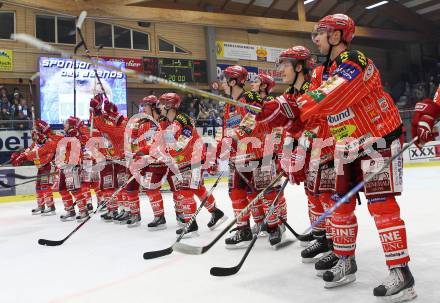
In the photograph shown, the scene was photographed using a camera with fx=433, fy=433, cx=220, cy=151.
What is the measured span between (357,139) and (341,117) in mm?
146

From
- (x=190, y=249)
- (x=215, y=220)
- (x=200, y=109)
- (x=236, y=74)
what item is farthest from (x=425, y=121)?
A: (x=200, y=109)

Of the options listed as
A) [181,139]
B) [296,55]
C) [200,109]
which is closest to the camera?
[296,55]

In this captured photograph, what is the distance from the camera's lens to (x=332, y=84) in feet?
6.95

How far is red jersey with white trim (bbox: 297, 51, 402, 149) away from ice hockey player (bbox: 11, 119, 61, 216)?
5441 millimetres

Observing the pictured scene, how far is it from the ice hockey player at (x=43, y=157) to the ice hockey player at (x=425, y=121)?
19.2ft

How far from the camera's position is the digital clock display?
14641 mm

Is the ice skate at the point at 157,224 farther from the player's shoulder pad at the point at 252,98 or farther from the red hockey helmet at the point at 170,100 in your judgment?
the player's shoulder pad at the point at 252,98

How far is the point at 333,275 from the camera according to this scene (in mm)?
2363

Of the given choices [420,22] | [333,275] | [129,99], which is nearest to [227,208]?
[333,275]

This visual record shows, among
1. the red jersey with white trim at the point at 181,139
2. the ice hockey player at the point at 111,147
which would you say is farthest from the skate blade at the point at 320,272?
the ice hockey player at the point at 111,147

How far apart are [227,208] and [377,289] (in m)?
4.19

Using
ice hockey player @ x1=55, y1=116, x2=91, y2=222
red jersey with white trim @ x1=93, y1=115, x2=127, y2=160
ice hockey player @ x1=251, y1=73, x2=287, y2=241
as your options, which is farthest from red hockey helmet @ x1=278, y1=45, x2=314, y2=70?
ice hockey player @ x1=55, y1=116, x2=91, y2=222

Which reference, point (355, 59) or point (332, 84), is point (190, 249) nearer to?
point (332, 84)

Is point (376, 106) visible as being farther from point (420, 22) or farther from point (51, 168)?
point (420, 22)
